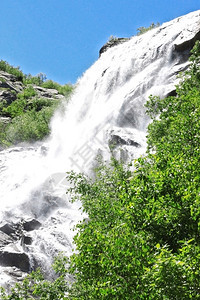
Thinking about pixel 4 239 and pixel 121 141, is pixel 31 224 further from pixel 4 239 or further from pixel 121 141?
pixel 121 141

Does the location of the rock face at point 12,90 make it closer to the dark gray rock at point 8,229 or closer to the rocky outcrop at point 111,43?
the rocky outcrop at point 111,43

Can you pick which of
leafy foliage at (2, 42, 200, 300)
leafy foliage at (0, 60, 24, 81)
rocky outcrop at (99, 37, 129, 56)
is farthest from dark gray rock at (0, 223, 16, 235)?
leafy foliage at (0, 60, 24, 81)

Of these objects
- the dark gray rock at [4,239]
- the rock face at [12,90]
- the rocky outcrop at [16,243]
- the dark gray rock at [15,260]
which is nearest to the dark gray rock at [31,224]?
the rocky outcrop at [16,243]

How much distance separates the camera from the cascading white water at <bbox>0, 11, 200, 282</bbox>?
98.8 ft

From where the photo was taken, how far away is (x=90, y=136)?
39781mm

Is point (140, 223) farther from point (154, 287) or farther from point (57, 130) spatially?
point (57, 130)

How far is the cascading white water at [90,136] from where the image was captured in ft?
98.8

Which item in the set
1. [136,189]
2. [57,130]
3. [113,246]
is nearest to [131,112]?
[57,130]

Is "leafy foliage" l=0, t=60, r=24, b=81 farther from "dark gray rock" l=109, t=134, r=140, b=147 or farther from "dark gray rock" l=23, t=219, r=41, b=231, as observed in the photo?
"dark gray rock" l=23, t=219, r=41, b=231

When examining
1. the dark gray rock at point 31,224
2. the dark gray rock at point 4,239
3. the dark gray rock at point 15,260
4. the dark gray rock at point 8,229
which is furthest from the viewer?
the dark gray rock at point 31,224

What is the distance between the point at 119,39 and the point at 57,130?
2170cm

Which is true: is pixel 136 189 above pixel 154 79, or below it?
below

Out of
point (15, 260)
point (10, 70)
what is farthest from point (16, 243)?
point (10, 70)

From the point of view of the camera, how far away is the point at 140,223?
13.2m
